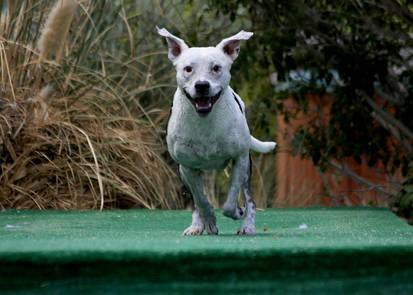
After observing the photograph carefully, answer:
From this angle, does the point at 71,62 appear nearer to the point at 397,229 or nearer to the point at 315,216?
the point at 315,216

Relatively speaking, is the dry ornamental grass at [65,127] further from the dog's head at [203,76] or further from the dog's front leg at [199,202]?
the dog's head at [203,76]

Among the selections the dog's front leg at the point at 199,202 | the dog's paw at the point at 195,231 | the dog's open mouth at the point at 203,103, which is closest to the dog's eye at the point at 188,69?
the dog's open mouth at the point at 203,103

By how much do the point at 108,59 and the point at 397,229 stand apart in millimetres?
4136

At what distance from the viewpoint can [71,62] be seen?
6.29 metres

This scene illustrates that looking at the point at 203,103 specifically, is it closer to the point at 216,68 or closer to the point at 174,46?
the point at 216,68

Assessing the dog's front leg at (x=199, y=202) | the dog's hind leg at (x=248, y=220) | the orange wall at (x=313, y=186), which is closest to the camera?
the dog's front leg at (x=199, y=202)

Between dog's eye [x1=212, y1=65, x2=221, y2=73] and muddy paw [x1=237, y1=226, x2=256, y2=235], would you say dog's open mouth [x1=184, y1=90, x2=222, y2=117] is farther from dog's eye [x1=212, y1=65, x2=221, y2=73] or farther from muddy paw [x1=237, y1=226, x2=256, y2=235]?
muddy paw [x1=237, y1=226, x2=256, y2=235]

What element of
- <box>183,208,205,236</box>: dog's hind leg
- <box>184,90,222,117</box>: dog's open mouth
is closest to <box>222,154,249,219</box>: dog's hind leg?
<box>183,208,205,236</box>: dog's hind leg

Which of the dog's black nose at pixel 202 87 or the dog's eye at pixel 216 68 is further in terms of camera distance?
the dog's eye at pixel 216 68

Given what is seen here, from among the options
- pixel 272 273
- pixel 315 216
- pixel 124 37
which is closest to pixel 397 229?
pixel 315 216

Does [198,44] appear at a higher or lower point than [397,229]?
higher

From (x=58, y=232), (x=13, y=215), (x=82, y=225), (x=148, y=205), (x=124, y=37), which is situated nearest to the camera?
(x=58, y=232)

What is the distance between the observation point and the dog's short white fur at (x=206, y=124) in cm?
334

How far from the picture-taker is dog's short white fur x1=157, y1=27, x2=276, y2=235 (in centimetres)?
334
